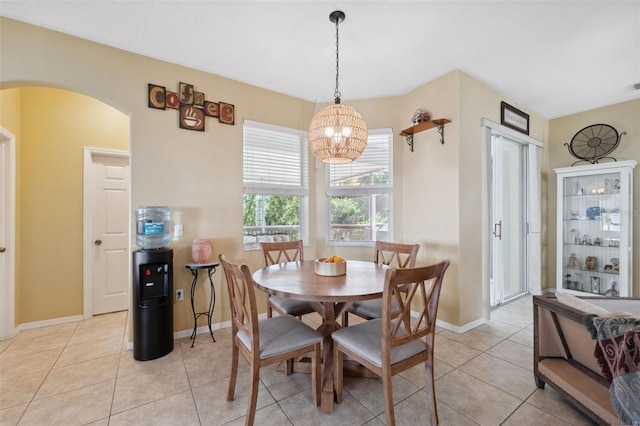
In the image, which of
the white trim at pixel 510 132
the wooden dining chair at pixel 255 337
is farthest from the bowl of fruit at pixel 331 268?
the white trim at pixel 510 132

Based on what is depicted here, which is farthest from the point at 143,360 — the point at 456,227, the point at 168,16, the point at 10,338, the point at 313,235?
the point at 456,227

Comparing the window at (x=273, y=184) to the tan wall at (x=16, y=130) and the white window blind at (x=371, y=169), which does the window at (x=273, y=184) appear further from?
the tan wall at (x=16, y=130)

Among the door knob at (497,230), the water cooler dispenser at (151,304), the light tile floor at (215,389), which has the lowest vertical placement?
the light tile floor at (215,389)

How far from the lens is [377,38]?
2.38m

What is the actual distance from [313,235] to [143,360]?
219cm

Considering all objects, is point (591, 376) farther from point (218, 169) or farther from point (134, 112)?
point (134, 112)

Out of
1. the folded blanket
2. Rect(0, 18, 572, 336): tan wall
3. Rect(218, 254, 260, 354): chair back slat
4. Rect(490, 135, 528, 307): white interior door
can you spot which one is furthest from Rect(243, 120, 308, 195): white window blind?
the folded blanket

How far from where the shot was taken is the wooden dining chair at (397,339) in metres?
1.44

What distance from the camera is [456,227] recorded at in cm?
287

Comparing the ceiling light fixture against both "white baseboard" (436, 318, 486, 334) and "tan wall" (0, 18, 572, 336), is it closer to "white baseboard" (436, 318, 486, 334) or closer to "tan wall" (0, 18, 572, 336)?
"tan wall" (0, 18, 572, 336)

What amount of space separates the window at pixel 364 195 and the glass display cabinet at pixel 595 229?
2659mm

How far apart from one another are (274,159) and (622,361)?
326cm

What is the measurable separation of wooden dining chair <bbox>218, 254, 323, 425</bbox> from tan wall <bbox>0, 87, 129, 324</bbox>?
8.70 feet

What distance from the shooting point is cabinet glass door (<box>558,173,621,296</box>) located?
3.58 meters
